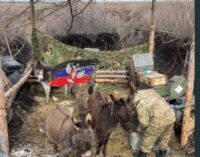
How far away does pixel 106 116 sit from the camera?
6.84 meters

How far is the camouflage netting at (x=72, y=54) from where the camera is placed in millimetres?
12484

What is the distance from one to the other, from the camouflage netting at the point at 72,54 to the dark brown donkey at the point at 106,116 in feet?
16.5

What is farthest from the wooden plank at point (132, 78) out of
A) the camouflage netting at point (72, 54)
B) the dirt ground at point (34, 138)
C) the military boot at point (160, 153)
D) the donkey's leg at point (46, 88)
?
the military boot at point (160, 153)

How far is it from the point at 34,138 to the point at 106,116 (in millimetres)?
2446

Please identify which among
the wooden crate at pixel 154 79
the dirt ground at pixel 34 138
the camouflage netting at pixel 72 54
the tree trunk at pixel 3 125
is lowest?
the dirt ground at pixel 34 138

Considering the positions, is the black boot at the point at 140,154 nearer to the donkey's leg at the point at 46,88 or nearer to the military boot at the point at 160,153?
the military boot at the point at 160,153

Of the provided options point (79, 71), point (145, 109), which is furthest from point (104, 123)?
point (79, 71)

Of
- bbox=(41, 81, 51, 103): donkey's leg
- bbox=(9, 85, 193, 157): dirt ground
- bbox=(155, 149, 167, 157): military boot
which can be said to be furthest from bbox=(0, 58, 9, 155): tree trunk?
bbox=(41, 81, 51, 103): donkey's leg

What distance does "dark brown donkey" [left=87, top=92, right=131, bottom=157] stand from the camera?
656 centimetres

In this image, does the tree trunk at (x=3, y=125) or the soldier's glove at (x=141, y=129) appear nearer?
the soldier's glove at (x=141, y=129)

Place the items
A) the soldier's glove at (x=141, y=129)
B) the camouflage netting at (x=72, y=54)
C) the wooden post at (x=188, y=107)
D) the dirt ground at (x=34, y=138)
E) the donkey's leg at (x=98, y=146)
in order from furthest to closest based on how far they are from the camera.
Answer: the camouflage netting at (x=72, y=54), the dirt ground at (x=34, y=138), the wooden post at (x=188, y=107), the donkey's leg at (x=98, y=146), the soldier's glove at (x=141, y=129)

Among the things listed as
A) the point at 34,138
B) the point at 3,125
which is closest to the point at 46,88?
the point at 34,138

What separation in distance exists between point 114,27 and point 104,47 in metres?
2.18

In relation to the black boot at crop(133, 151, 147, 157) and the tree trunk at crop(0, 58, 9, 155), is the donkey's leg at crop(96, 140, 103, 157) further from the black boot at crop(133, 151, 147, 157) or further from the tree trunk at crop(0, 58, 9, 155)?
the tree trunk at crop(0, 58, 9, 155)
